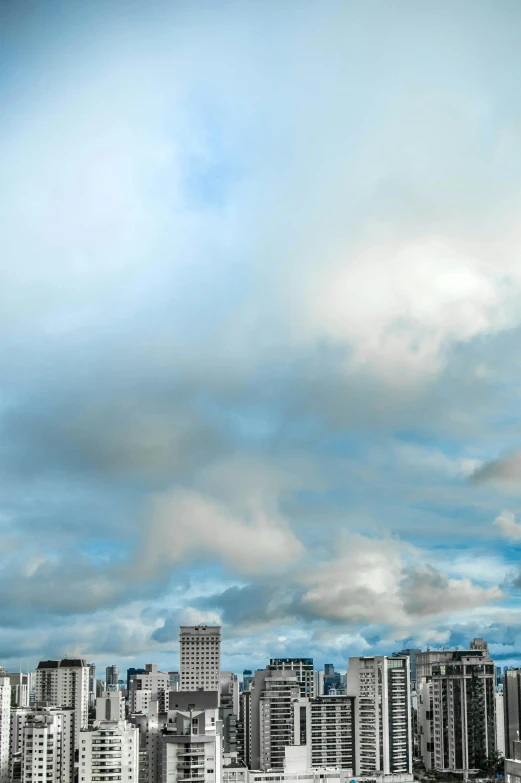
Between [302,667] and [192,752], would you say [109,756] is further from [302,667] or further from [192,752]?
[302,667]

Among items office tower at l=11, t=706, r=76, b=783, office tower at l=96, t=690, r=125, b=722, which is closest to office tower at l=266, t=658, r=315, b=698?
office tower at l=96, t=690, r=125, b=722

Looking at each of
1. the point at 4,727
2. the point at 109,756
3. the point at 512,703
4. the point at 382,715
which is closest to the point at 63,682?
the point at 4,727

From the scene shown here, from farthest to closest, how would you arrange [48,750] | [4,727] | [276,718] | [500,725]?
[500,725] → [276,718] → [4,727] → [48,750]

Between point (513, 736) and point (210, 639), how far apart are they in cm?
578

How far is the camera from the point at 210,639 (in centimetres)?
1809

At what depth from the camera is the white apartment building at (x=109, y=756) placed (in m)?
10.1

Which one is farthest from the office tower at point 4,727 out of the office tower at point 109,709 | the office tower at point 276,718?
the office tower at point 276,718

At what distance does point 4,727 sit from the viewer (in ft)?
41.0

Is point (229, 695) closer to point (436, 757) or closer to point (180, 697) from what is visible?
point (436, 757)

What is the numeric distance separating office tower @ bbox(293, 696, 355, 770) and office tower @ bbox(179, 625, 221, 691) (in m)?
3.39

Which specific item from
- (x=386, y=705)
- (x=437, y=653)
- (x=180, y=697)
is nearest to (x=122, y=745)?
(x=180, y=697)

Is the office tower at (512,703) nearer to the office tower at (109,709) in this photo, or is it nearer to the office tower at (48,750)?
the office tower at (109,709)

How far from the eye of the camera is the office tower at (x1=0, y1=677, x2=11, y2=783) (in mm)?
12328

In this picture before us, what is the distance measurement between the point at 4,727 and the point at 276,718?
4158 mm
